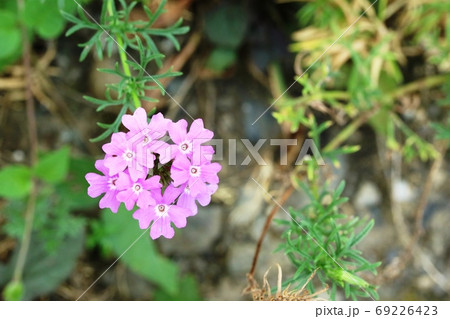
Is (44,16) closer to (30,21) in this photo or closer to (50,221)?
(30,21)

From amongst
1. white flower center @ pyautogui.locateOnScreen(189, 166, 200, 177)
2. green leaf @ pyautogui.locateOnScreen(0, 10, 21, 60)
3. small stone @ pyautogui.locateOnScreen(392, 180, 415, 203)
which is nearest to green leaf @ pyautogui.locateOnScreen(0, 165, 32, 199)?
green leaf @ pyautogui.locateOnScreen(0, 10, 21, 60)

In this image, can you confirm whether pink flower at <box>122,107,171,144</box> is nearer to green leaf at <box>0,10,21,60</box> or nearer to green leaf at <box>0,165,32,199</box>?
green leaf at <box>0,165,32,199</box>

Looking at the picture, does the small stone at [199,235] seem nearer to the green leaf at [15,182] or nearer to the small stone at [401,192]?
the green leaf at [15,182]

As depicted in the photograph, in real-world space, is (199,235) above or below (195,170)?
above

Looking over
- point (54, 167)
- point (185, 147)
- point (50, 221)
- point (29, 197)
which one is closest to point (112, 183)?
point (185, 147)
